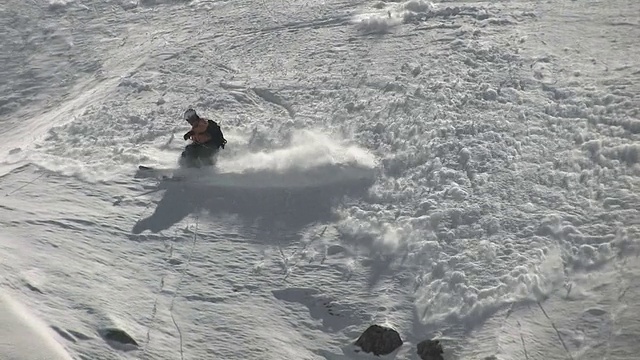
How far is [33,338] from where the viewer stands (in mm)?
8500

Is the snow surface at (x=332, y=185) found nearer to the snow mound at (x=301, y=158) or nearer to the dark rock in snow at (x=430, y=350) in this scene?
the snow mound at (x=301, y=158)

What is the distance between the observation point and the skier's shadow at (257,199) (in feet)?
40.9

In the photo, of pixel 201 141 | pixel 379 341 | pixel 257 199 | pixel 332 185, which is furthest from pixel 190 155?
pixel 379 341

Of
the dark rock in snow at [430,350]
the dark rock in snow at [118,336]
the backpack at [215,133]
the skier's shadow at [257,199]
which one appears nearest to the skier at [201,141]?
the backpack at [215,133]

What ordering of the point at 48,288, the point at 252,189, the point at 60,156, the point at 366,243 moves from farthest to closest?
the point at 60,156 → the point at 252,189 → the point at 366,243 → the point at 48,288

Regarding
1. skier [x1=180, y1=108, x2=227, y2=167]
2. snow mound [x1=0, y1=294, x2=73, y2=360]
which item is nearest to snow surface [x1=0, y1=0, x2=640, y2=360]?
snow mound [x1=0, y1=294, x2=73, y2=360]

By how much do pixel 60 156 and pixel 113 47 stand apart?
204 inches

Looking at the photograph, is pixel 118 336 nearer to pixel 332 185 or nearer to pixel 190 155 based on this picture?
pixel 332 185

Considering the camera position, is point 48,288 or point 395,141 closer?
point 48,288

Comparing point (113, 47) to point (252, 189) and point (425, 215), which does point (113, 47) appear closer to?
point (252, 189)

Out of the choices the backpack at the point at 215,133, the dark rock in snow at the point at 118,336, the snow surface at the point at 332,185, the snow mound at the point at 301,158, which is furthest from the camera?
the backpack at the point at 215,133

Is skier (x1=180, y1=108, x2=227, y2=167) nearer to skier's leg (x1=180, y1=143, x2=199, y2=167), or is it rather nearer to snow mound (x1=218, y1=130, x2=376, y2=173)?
skier's leg (x1=180, y1=143, x2=199, y2=167)

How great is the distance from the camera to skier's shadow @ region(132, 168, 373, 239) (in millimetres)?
→ 12461

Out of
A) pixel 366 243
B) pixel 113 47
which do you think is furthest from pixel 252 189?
pixel 113 47
